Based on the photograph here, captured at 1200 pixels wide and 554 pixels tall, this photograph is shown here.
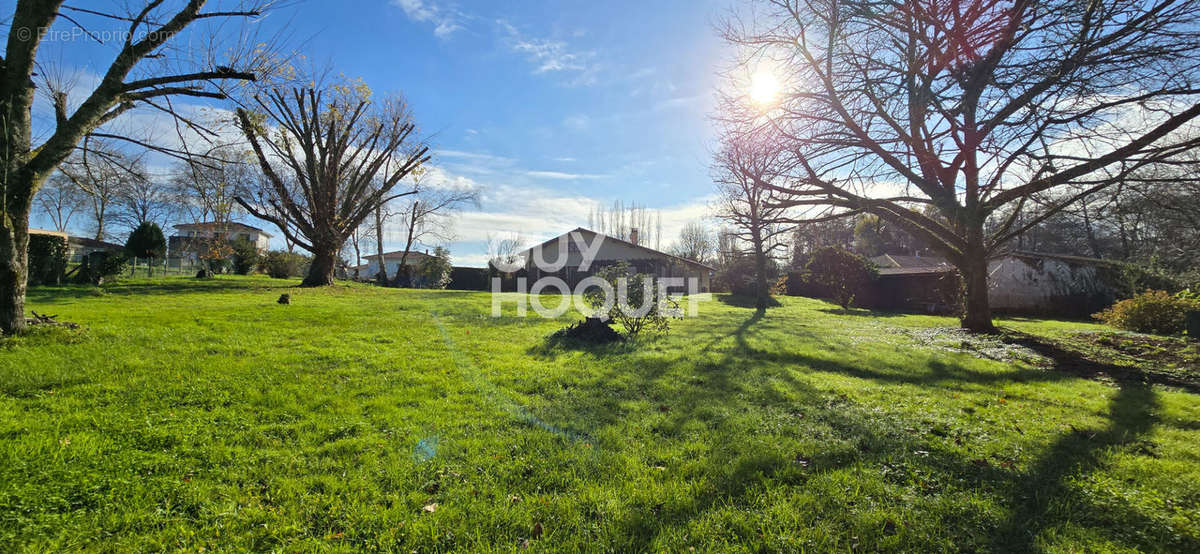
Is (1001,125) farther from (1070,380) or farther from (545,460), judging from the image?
(545,460)

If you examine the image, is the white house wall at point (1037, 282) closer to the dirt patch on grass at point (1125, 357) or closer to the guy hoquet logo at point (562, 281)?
the dirt patch on grass at point (1125, 357)

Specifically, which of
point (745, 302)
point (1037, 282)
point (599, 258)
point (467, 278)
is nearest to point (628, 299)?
point (745, 302)

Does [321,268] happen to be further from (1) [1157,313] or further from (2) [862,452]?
(1) [1157,313]

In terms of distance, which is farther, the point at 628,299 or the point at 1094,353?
the point at 628,299

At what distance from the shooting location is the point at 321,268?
1888cm

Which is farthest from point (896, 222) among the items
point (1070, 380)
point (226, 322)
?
point (226, 322)

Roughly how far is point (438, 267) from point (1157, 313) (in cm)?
3166

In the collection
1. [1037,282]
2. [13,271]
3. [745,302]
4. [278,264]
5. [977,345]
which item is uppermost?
[278,264]

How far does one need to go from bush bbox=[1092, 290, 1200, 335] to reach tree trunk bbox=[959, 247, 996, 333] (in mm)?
4429

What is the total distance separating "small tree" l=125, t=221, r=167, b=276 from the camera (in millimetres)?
19984

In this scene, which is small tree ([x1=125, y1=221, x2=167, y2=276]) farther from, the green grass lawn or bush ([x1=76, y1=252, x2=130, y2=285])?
the green grass lawn

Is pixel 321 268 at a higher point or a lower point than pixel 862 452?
higher

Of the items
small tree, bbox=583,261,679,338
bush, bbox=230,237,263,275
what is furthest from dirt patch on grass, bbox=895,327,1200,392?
bush, bbox=230,237,263,275

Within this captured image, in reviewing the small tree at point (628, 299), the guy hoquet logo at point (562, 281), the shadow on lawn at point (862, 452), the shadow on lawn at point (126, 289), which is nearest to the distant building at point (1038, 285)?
the guy hoquet logo at point (562, 281)
